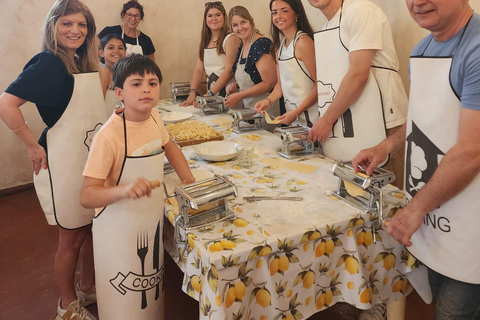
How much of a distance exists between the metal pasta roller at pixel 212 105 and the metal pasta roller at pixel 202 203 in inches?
69.1

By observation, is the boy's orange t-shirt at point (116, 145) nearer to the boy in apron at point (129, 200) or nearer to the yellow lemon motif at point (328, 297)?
the boy in apron at point (129, 200)

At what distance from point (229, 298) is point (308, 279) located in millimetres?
324

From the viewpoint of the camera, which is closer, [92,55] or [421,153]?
[421,153]

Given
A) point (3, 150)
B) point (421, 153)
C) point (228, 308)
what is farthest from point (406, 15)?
point (3, 150)

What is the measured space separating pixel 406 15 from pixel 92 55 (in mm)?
1882

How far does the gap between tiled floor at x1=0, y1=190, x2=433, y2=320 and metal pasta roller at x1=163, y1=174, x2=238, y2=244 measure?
3.40 ft

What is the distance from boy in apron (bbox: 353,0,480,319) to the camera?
3.51 feet

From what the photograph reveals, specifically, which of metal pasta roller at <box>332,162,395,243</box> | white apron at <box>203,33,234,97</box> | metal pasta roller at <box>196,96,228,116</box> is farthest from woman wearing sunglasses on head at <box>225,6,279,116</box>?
metal pasta roller at <box>332,162,395,243</box>

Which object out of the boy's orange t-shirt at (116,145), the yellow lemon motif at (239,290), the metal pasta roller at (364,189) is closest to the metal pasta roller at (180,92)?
the boy's orange t-shirt at (116,145)

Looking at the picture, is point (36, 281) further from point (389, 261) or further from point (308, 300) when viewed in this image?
point (389, 261)

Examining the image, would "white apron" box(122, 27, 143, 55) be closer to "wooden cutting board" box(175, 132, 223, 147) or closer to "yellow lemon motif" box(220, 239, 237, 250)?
"wooden cutting board" box(175, 132, 223, 147)

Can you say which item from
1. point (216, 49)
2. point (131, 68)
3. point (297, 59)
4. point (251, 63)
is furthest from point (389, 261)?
point (216, 49)

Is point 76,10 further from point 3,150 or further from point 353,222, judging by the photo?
point 3,150

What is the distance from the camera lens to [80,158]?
74.2 inches
